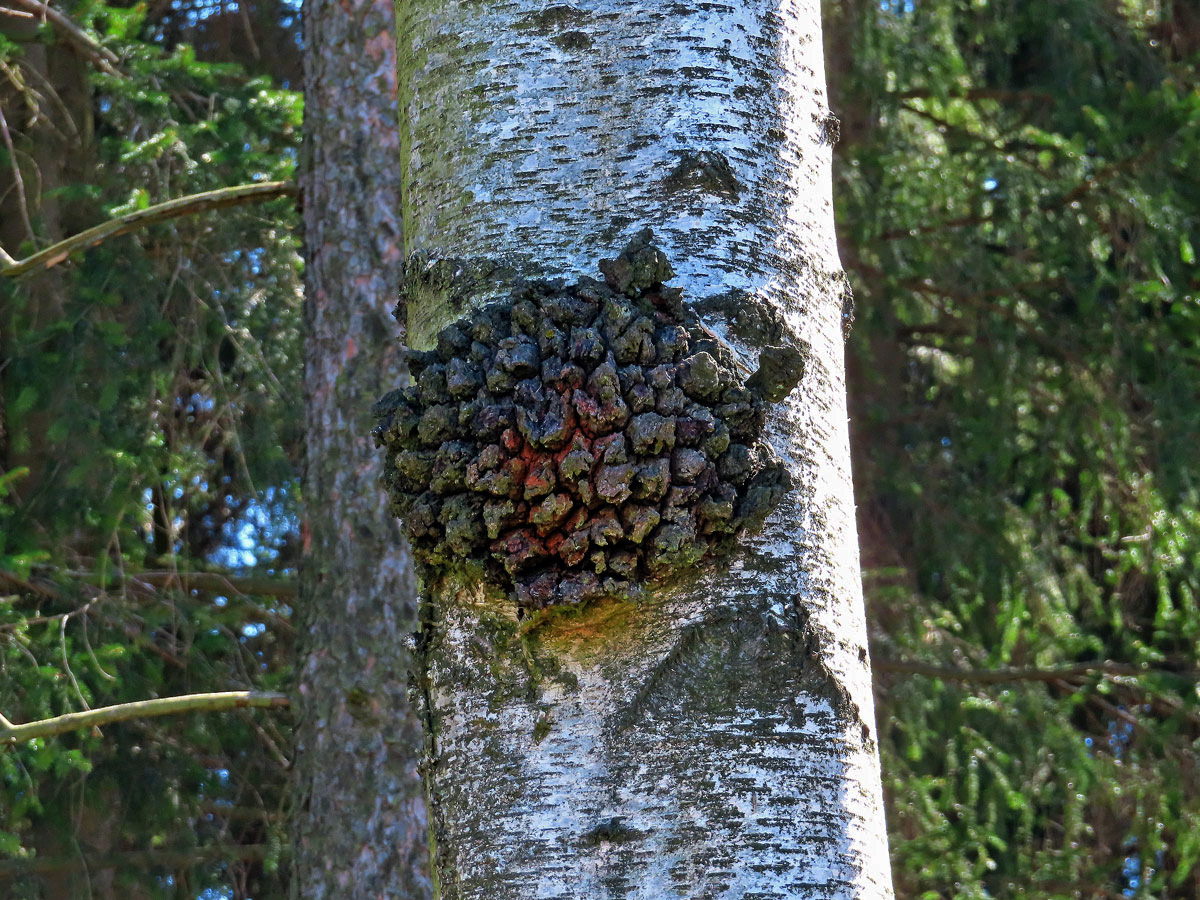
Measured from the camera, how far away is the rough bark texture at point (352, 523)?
10.7 ft

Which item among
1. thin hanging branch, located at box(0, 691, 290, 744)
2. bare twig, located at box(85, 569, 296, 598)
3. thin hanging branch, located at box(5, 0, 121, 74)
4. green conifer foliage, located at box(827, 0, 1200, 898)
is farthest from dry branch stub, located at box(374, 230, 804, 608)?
green conifer foliage, located at box(827, 0, 1200, 898)

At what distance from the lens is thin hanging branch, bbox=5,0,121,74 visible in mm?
4301

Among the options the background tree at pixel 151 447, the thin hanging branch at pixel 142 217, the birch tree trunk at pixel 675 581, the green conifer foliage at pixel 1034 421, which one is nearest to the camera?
the birch tree trunk at pixel 675 581

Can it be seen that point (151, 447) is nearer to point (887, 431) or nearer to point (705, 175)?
point (705, 175)

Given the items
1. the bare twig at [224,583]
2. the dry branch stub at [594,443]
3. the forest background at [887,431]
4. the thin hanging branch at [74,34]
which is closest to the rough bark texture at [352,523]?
the forest background at [887,431]

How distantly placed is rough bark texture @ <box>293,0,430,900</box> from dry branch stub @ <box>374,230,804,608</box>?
93.0 inches

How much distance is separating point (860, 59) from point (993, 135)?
1.35 m

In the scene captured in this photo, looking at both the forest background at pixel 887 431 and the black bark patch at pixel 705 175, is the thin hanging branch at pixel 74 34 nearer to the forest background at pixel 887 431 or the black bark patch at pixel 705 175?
the forest background at pixel 887 431

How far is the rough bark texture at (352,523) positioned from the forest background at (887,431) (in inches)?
9.6

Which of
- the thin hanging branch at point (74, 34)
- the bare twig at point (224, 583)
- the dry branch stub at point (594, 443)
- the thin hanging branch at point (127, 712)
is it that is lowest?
the thin hanging branch at point (127, 712)

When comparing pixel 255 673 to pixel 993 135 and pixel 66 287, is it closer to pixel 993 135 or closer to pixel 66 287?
pixel 66 287

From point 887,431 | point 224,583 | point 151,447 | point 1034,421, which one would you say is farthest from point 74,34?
point 1034,421

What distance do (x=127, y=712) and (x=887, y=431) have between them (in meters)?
4.79

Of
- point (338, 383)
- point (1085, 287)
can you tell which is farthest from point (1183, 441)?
point (338, 383)
